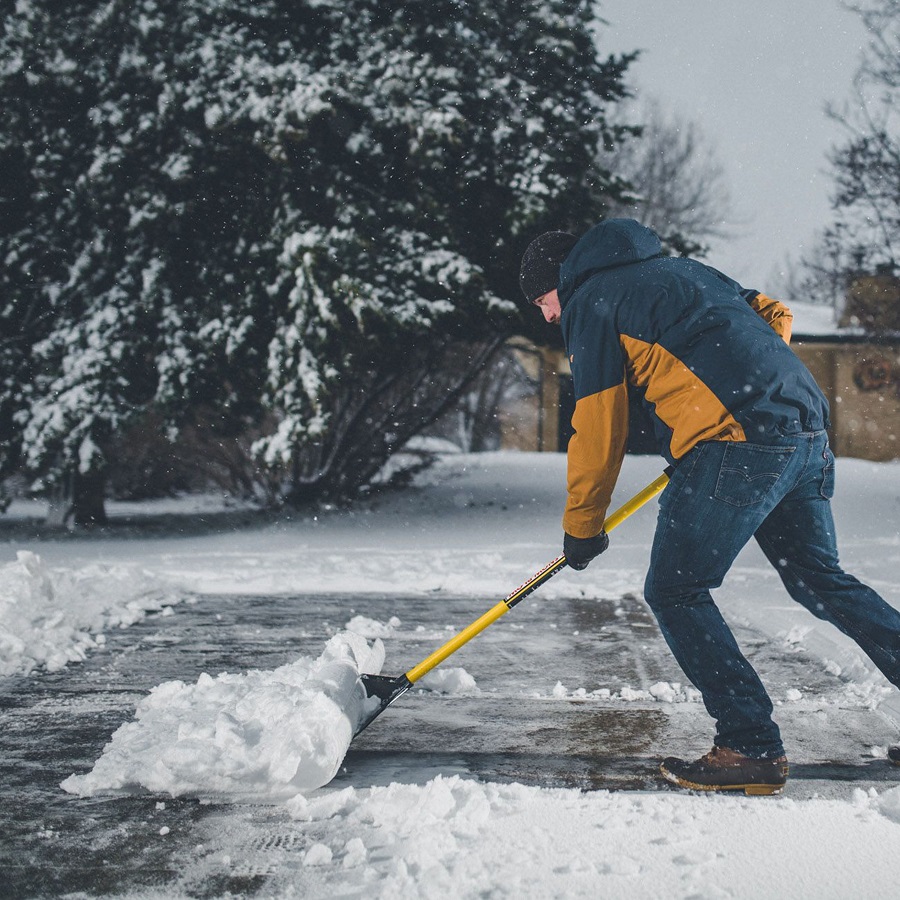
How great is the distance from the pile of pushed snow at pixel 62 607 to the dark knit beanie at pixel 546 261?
2.91 metres

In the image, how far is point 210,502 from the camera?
669 inches

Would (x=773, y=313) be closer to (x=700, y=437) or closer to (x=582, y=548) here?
(x=700, y=437)

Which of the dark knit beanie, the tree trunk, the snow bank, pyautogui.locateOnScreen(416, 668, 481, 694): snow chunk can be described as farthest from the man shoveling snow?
the tree trunk

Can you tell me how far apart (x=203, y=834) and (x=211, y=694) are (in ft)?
3.22

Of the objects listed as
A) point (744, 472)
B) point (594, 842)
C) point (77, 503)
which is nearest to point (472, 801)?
point (594, 842)

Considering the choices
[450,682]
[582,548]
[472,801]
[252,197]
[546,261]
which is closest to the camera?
[472,801]

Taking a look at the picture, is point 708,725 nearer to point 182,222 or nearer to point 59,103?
point 182,222

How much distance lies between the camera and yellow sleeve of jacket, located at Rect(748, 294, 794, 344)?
11.3ft

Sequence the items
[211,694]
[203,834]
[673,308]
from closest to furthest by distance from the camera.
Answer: [203,834] < [673,308] < [211,694]

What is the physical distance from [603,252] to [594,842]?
5.39 feet

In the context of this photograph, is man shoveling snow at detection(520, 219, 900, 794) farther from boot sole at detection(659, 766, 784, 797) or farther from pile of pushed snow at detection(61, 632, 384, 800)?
pile of pushed snow at detection(61, 632, 384, 800)

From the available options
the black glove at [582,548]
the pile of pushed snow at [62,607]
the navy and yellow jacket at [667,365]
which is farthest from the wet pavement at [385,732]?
the navy and yellow jacket at [667,365]

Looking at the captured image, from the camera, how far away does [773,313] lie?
345 cm

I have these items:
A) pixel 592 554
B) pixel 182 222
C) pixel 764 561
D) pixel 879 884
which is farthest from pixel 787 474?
pixel 182 222
